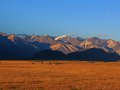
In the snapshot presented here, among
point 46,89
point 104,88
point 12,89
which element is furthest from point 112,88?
point 12,89

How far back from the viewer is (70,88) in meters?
30.5

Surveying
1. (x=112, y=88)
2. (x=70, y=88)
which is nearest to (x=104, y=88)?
(x=112, y=88)

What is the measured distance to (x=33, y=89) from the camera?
29.3m

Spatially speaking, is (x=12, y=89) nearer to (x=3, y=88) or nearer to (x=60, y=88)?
(x=3, y=88)

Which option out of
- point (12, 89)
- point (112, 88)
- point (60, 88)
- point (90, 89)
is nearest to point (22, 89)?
point (12, 89)

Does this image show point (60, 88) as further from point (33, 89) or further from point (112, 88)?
point (112, 88)

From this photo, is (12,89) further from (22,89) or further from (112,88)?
(112,88)

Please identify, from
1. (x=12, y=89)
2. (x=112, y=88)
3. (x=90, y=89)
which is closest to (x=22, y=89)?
(x=12, y=89)

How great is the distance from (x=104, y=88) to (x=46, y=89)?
4595mm

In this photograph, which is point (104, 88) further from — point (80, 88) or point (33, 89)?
point (33, 89)

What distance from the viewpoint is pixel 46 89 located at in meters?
29.4

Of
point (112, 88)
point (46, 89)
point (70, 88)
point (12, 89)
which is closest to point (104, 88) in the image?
point (112, 88)

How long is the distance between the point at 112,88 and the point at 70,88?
3.24 meters

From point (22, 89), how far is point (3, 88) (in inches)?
57.0
